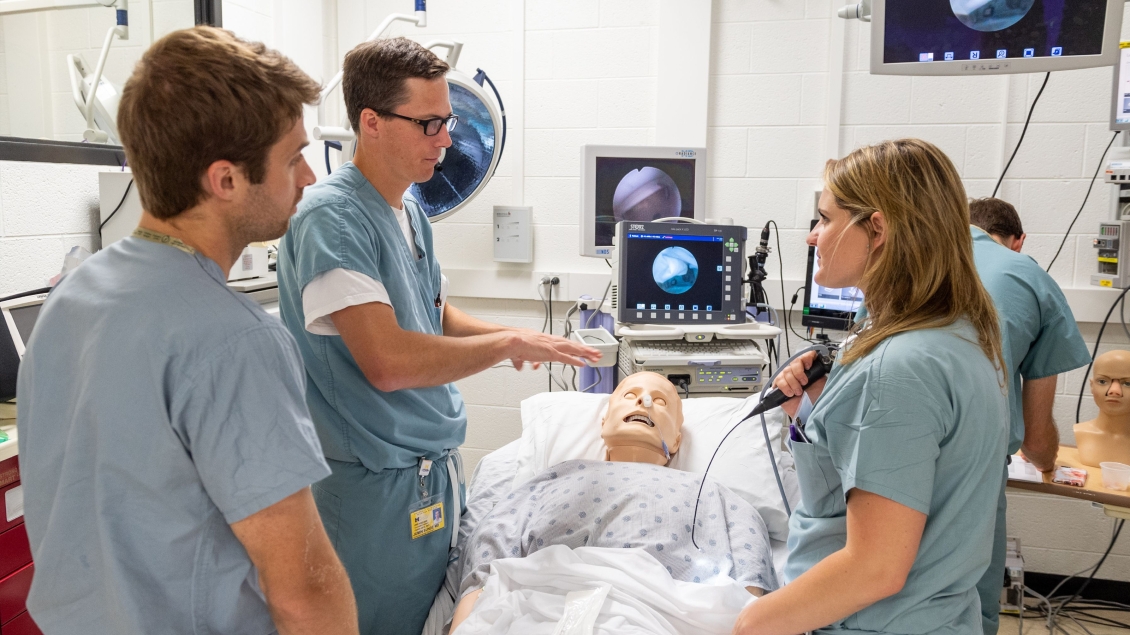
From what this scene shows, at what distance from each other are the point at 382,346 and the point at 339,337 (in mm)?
140

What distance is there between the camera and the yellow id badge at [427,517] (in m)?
1.75

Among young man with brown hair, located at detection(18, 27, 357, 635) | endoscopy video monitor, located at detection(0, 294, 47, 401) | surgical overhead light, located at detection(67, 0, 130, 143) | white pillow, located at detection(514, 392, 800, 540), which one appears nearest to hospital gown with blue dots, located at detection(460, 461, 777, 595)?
white pillow, located at detection(514, 392, 800, 540)

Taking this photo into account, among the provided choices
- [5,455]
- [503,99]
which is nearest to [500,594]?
[5,455]

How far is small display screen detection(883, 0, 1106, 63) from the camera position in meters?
2.17

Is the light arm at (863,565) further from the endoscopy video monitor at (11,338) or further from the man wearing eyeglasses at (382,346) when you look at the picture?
the endoscopy video monitor at (11,338)

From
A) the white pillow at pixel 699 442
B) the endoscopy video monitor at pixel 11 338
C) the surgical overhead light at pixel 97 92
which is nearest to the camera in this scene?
the endoscopy video monitor at pixel 11 338

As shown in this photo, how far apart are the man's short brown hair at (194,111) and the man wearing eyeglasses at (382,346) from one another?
0.61 meters

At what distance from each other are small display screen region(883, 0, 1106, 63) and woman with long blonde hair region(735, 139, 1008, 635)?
4.04ft

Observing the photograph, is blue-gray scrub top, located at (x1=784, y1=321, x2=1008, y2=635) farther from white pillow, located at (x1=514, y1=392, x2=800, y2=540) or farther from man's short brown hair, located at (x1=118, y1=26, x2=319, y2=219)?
white pillow, located at (x1=514, y1=392, x2=800, y2=540)

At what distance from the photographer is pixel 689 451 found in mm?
2498

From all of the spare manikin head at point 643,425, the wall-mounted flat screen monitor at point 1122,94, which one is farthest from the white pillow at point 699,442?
the wall-mounted flat screen monitor at point 1122,94

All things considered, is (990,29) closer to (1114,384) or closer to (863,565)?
(1114,384)

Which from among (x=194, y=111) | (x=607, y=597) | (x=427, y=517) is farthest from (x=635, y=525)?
(x=194, y=111)

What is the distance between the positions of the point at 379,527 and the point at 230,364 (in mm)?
882
